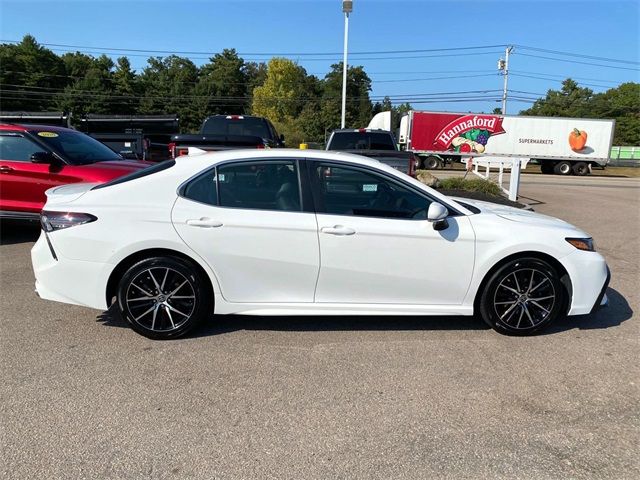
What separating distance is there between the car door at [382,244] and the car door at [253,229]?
16 centimetres

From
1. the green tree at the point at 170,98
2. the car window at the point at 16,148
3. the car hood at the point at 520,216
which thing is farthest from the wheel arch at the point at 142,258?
the green tree at the point at 170,98

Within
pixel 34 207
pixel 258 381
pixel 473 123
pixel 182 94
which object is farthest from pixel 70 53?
pixel 258 381

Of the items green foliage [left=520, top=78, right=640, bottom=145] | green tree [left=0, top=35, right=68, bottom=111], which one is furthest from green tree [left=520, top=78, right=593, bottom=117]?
green tree [left=0, top=35, right=68, bottom=111]

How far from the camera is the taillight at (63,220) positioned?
4.11 metres

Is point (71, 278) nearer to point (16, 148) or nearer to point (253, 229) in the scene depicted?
point (253, 229)

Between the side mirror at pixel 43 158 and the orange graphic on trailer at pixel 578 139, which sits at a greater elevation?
the orange graphic on trailer at pixel 578 139

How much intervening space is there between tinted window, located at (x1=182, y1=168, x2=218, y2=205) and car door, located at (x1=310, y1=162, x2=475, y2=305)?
829 millimetres

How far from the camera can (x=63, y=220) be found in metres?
4.14

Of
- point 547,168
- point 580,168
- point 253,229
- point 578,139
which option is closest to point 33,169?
point 253,229

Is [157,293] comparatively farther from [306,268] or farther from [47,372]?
[306,268]

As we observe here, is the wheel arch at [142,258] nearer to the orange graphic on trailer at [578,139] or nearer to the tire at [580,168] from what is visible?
the orange graphic on trailer at [578,139]

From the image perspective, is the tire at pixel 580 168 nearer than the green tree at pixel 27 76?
Yes

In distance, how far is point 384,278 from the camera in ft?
13.6

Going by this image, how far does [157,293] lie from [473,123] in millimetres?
31408
